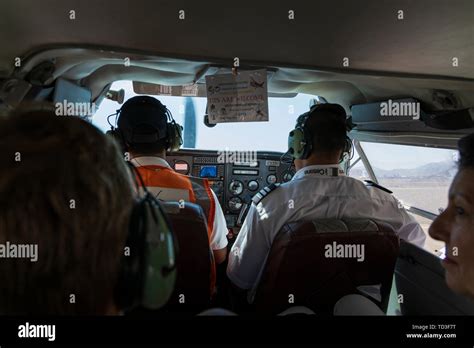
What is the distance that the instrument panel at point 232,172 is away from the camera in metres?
2.68

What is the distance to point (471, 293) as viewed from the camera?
0.77 m

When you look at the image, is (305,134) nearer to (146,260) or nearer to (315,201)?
(315,201)

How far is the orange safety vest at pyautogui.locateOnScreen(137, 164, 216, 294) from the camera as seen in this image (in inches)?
55.4

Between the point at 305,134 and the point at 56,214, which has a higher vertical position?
the point at 305,134

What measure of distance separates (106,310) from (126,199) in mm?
184

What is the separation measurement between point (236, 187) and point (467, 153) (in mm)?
2011

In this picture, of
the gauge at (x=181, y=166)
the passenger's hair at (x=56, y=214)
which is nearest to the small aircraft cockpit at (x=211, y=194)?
the passenger's hair at (x=56, y=214)

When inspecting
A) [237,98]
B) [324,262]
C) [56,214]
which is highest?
[237,98]

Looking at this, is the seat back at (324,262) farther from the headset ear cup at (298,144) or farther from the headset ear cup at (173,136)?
the headset ear cup at (173,136)

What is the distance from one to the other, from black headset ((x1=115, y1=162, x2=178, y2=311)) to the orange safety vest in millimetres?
786

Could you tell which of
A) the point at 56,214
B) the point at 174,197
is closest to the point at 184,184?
the point at 174,197

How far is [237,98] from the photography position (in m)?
1.80

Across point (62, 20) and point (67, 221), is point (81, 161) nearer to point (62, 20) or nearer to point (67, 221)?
point (67, 221)

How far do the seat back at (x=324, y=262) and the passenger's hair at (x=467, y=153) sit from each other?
43cm
